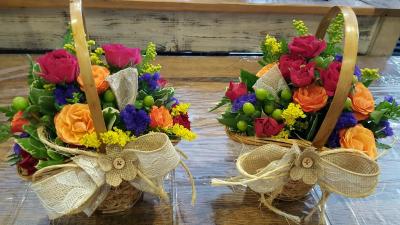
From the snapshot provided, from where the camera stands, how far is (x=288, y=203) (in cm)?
70

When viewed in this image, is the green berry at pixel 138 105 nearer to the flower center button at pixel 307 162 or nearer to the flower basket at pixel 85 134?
the flower basket at pixel 85 134

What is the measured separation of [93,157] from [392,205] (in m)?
0.65

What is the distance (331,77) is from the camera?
0.58 meters

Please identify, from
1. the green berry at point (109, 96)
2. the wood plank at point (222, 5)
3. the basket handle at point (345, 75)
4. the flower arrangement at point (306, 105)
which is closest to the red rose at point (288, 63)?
the flower arrangement at point (306, 105)

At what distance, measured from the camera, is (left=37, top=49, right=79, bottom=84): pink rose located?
0.53 meters

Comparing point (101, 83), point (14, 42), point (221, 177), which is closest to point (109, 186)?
point (101, 83)

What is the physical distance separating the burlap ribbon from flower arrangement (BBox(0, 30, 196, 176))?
0.06 ft

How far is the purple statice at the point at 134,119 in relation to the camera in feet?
1.75


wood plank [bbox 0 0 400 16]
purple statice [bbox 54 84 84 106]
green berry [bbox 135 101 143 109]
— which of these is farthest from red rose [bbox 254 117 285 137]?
wood plank [bbox 0 0 400 16]

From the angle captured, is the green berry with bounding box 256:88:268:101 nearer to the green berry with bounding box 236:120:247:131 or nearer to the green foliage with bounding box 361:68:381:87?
the green berry with bounding box 236:120:247:131

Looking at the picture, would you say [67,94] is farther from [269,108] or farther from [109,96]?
[269,108]

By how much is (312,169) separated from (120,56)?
0.39 metres

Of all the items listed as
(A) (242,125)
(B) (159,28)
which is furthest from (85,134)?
(B) (159,28)

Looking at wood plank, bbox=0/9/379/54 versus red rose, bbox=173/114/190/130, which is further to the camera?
wood plank, bbox=0/9/379/54
